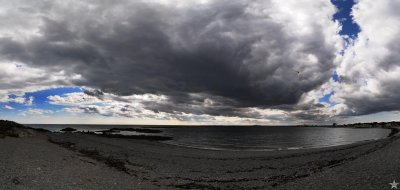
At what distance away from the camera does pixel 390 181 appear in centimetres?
1783

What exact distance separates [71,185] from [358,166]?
22636 mm

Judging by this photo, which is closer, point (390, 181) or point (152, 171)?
point (390, 181)

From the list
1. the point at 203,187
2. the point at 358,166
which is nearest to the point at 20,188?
the point at 203,187

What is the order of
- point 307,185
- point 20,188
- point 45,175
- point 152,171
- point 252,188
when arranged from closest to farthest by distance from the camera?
point 20,188
point 45,175
point 307,185
point 252,188
point 152,171

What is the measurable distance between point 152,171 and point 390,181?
19844mm

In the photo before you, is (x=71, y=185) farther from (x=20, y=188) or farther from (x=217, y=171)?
(x=217, y=171)

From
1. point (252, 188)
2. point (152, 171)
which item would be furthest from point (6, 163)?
point (252, 188)

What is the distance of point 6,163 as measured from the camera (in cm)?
2066

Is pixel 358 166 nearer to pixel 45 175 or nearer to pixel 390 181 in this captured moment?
pixel 390 181

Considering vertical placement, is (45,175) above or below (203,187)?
above

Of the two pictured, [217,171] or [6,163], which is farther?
[217,171]

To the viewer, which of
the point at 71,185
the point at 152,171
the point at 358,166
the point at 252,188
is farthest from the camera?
the point at 152,171

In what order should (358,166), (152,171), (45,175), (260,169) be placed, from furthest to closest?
(260,169), (152,171), (358,166), (45,175)

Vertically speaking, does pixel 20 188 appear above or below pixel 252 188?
above
